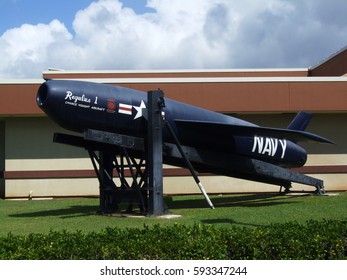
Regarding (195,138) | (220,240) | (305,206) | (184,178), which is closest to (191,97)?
(184,178)

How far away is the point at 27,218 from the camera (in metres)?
12.3

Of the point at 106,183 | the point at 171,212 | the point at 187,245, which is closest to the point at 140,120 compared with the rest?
the point at 106,183

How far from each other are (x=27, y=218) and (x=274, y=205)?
6875 millimetres

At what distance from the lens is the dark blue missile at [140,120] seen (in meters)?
11.4

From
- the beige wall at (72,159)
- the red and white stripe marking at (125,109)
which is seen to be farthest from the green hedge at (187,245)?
the beige wall at (72,159)

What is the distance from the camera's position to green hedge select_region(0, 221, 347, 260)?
587 cm

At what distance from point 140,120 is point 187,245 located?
674 centimetres

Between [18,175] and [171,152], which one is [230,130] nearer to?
[171,152]

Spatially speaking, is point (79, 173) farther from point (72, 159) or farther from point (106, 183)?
point (106, 183)

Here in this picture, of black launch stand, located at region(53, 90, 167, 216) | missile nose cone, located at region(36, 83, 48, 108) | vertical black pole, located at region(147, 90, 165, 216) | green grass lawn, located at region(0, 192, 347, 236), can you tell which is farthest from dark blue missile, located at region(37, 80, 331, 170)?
green grass lawn, located at region(0, 192, 347, 236)

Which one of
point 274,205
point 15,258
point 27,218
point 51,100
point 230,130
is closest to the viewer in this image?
point 15,258

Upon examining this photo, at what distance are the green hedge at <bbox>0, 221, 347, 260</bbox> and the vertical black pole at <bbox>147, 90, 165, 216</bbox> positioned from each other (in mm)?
5313

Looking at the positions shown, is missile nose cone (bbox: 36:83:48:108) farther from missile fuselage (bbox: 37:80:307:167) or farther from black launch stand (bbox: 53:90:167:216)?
black launch stand (bbox: 53:90:167:216)

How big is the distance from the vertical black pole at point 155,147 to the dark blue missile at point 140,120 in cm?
42
